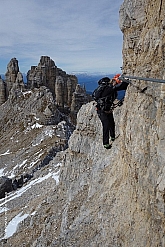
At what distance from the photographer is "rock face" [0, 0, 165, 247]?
9031mm

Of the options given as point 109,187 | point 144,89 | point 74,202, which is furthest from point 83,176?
point 144,89

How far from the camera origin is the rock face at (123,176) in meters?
9.03

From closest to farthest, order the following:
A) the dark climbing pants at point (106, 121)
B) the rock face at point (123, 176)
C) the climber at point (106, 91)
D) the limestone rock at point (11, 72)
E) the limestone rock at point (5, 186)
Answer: the rock face at point (123, 176) → the climber at point (106, 91) → the dark climbing pants at point (106, 121) → the limestone rock at point (5, 186) → the limestone rock at point (11, 72)

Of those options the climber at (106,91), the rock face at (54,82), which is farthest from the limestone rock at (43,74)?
the climber at (106,91)

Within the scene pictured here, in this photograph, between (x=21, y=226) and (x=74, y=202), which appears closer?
(x=74, y=202)

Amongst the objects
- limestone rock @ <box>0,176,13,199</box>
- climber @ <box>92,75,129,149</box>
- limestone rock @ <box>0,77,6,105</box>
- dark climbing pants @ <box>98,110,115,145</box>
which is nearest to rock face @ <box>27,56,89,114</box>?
limestone rock @ <box>0,77,6,105</box>

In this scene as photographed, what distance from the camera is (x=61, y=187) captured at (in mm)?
28172

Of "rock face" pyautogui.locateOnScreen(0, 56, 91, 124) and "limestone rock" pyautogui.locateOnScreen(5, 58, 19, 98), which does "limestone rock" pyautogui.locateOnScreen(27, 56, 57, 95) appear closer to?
"rock face" pyautogui.locateOnScreen(0, 56, 91, 124)

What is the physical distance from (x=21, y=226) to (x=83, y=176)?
400 inches

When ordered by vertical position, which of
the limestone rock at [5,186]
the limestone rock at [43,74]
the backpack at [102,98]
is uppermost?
the limestone rock at [43,74]

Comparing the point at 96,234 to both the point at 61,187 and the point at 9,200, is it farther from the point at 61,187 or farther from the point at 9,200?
the point at 9,200

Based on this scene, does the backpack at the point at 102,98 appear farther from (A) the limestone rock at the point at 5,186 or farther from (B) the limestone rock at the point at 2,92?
(B) the limestone rock at the point at 2,92

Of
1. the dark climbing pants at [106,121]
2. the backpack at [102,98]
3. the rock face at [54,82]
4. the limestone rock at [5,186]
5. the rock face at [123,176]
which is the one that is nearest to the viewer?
the rock face at [123,176]

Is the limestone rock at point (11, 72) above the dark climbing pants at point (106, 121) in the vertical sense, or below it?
above
